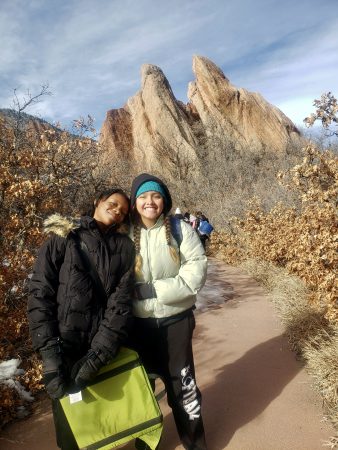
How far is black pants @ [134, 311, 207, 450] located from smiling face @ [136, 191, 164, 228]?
2.37ft

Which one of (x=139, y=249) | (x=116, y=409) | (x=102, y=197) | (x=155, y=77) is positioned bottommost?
(x=116, y=409)

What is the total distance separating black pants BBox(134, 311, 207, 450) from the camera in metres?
2.60

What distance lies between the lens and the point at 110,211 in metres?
2.50

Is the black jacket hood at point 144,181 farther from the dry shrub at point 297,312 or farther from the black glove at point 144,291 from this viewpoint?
the dry shrub at point 297,312

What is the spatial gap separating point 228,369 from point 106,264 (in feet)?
8.28

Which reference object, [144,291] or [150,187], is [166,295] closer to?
[144,291]

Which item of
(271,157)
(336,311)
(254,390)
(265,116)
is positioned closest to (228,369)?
(254,390)

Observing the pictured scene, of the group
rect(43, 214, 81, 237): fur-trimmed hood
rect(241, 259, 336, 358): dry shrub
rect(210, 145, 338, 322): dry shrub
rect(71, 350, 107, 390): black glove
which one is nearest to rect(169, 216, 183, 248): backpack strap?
rect(43, 214, 81, 237): fur-trimmed hood

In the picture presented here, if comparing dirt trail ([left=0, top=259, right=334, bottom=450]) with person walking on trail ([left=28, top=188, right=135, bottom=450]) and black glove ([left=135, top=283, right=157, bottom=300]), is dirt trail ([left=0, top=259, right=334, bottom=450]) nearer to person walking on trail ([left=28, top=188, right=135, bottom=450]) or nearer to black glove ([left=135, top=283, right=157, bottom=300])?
person walking on trail ([left=28, top=188, right=135, bottom=450])

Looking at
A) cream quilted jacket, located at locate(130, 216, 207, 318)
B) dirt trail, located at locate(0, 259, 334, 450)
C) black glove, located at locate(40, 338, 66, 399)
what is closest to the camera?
black glove, located at locate(40, 338, 66, 399)

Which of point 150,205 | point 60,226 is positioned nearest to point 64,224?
point 60,226

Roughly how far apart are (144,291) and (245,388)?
1.92m

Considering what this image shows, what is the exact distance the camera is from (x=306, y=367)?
13.1 ft

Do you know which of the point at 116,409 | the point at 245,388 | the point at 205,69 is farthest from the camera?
the point at 205,69
